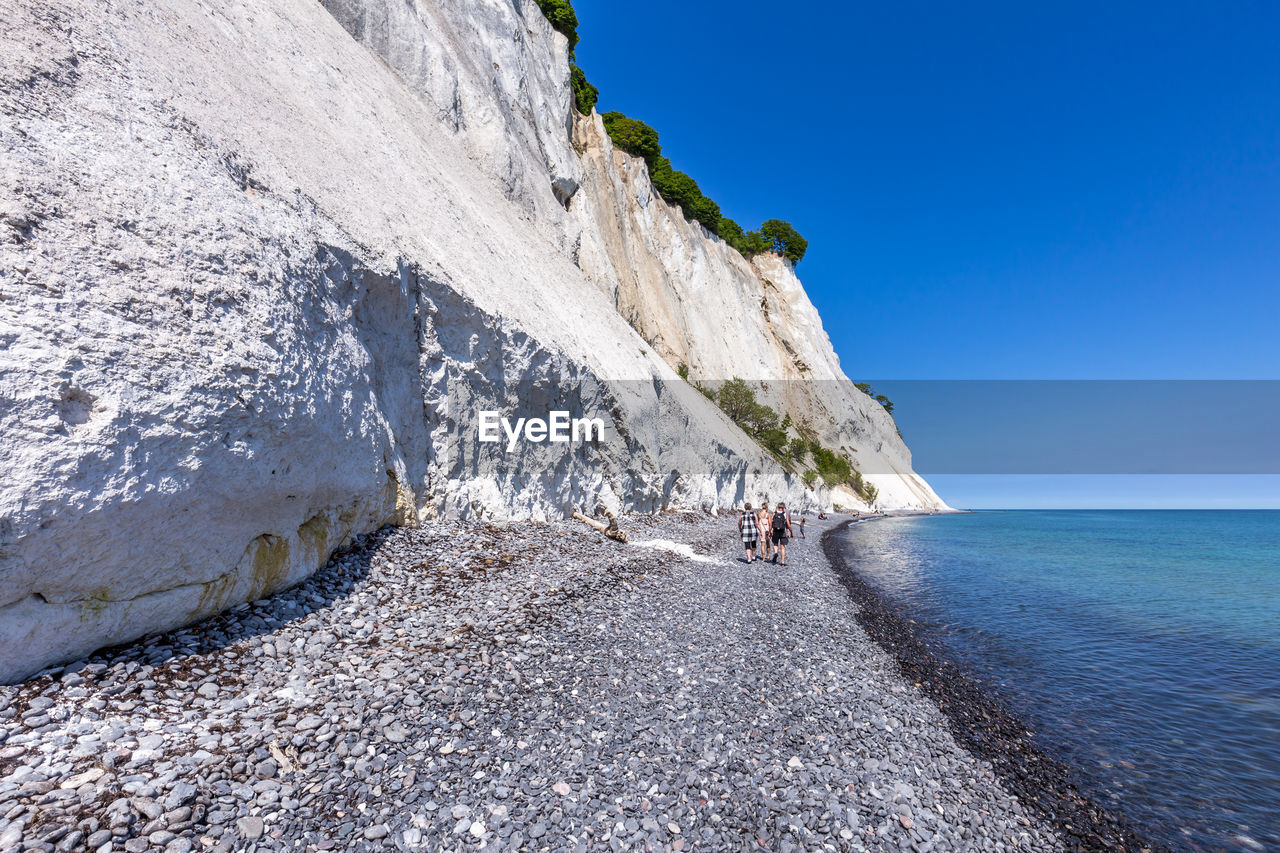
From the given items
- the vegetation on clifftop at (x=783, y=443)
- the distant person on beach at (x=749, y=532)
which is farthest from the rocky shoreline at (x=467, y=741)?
the vegetation on clifftop at (x=783, y=443)

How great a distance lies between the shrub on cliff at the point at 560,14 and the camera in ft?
104

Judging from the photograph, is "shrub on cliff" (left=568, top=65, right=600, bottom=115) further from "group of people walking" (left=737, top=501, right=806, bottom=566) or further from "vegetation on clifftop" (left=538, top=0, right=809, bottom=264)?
"group of people walking" (left=737, top=501, right=806, bottom=566)

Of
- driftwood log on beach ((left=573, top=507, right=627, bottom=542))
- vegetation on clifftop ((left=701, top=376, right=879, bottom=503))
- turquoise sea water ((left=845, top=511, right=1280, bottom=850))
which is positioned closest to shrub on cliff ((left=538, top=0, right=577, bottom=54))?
vegetation on clifftop ((left=701, top=376, right=879, bottom=503))

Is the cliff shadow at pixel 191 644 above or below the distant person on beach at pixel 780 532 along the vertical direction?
below

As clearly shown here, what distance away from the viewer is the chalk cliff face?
4992 mm

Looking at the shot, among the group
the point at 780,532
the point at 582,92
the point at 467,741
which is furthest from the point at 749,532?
the point at 582,92

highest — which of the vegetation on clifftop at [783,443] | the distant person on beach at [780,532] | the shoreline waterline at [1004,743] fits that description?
the vegetation on clifftop at [783,443]

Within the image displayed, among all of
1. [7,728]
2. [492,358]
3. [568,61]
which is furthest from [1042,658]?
[568,61]

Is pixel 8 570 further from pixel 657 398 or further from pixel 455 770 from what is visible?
pixel 657 398

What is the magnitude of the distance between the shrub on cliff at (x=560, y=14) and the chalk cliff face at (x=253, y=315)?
11.5 meters

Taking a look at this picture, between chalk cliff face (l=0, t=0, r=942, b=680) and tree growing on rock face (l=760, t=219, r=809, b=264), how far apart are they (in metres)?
43.6

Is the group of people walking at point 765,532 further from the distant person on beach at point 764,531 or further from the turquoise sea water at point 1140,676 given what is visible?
the turquoise sea water at point 1140,676

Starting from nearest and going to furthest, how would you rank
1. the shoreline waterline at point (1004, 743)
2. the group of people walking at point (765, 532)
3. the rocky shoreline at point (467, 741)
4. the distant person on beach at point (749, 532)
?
the rocky shoreline at point (467, 741) → the shoreline waterline at point (1004, 743) → the distant person on beach at point (749, 532) → the group of people walking at point (765, 532)

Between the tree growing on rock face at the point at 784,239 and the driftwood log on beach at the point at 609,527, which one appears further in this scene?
the tree growing on rock face at the point at 784,239
